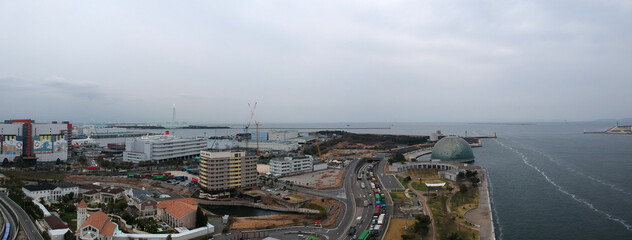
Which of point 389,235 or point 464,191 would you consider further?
point 464,191

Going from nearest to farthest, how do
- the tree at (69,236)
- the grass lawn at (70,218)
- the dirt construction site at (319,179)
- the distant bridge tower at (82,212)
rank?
the tree at (69,236), the distant bridge tower at (82,212), the grass lawn at (70,218), the dirt construction site at (319,179)

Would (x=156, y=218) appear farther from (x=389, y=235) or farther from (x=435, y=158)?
(x=435, y=158)

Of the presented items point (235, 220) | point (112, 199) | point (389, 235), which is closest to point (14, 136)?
point (112, 199)

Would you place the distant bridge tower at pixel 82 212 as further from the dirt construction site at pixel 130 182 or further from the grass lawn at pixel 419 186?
the grass lawn at pixel 419 186

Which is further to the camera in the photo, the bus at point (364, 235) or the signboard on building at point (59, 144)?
the signboard on building at point (59, 144)

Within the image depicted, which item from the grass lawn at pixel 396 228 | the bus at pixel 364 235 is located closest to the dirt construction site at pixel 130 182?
the bus at pixel 364 235

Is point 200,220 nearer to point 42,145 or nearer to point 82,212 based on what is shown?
point 82,212

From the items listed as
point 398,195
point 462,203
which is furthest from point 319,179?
point 462,203
